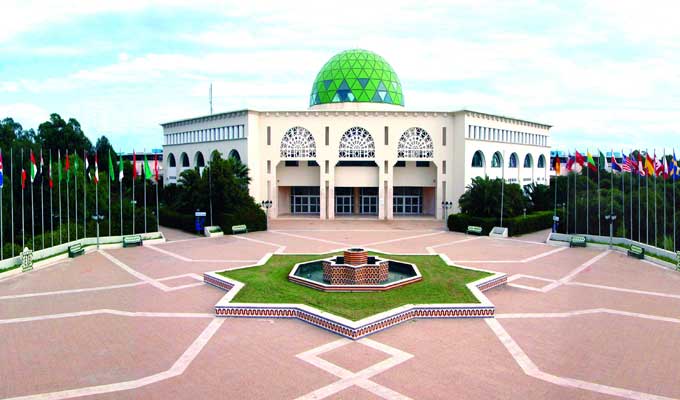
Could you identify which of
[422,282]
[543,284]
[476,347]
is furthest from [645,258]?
[476,347]

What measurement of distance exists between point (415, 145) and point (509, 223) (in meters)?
11.6

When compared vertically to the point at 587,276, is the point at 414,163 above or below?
above

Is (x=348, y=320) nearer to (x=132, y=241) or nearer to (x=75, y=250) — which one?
(x=75, y=250)

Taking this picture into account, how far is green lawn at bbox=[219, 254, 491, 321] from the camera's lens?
47.6 feet

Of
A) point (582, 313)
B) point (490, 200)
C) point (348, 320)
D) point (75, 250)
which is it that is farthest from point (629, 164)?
point (75, 250)

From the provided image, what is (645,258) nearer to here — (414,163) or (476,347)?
(476,347)

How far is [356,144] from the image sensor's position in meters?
40.7

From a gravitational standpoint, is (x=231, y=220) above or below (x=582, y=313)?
above

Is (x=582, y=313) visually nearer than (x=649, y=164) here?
Yes

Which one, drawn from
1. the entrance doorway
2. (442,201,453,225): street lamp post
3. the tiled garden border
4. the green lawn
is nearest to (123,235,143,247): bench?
the green lawn

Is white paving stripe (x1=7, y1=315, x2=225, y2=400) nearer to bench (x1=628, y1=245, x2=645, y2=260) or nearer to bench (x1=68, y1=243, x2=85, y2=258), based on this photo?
bench (x1=68, y1=243, x2=85, y2=258)

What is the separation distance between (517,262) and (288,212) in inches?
1043

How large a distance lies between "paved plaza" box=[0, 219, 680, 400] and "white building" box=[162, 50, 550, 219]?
68.9ft

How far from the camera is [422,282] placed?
690 inches
